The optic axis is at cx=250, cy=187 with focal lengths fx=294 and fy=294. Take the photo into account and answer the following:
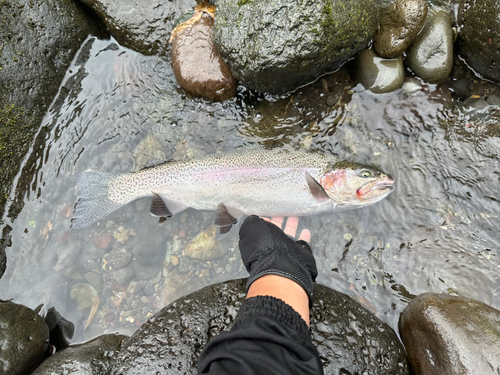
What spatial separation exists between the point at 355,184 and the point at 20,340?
168 inches

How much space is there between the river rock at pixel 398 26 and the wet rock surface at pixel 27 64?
4229mm

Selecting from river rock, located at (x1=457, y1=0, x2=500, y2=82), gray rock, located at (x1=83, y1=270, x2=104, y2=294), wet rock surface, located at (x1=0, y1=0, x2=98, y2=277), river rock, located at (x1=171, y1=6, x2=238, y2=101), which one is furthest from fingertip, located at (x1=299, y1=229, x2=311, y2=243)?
wet rock surface, located at (x1=0, y1=0, x2=98, y2=277)

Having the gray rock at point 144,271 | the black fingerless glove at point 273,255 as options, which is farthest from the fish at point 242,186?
the gray rock at point 144,271

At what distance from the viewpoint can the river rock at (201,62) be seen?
3.94m

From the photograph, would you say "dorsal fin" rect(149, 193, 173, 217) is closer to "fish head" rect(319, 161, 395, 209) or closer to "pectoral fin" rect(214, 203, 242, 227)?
"pectoral fin" rect(214, 203, 242, 227)

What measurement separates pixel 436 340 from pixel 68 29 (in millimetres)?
5892

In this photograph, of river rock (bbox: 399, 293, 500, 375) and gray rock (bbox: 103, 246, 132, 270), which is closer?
river rock (bbox: 399, 293, 500, 375)

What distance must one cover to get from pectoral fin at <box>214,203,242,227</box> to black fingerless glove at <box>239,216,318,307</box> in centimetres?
39

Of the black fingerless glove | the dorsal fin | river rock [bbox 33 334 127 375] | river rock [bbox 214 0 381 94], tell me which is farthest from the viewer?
the dorsal fin

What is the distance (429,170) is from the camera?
3865 millimetres

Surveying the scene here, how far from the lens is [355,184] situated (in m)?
3.81

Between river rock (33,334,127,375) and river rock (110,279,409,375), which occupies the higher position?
river rock (110,279,409,375)

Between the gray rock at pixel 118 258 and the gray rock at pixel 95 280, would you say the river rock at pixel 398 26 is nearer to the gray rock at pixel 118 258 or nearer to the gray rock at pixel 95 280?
the gray rock at pixel 118 258

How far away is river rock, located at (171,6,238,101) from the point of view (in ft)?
12.9
